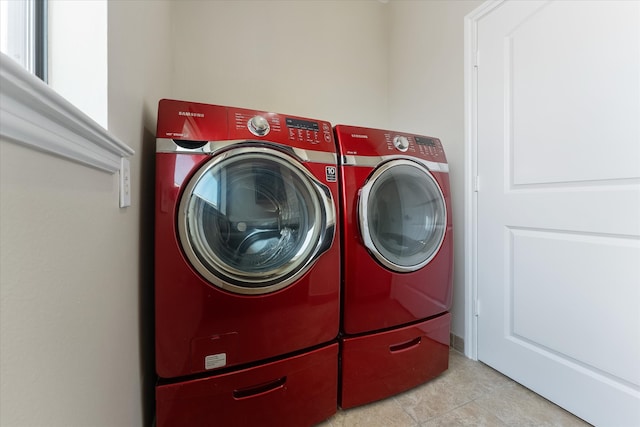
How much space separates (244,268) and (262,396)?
459 mm

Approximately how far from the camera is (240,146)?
0.94 metres

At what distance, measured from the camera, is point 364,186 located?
1.13 metres

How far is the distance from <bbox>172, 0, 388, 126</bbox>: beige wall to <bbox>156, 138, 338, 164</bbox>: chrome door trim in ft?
3.09

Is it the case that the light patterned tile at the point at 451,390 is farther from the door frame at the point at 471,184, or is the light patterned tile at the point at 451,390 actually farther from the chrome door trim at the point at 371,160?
the chrome door trim at the point at 371,160

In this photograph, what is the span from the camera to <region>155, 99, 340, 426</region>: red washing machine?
0.87 meters

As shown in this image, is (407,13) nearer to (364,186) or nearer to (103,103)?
(364,186)

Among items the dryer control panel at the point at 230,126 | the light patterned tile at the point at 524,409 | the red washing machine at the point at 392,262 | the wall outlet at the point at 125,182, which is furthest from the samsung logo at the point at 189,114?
the light patterned tile at the point at 524,409

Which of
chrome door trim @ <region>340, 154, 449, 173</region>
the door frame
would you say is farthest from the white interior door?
chrome door trim @ <region>340, 154, 449, 173</region>

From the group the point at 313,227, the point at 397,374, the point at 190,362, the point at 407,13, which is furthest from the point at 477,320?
the point at 407,13

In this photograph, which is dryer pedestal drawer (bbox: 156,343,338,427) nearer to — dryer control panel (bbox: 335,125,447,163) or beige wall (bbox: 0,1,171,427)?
beige wall (bbox: 0,1,171,427)

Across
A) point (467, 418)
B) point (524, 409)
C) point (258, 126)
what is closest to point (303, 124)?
point (258, 126)

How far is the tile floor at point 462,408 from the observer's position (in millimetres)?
1081

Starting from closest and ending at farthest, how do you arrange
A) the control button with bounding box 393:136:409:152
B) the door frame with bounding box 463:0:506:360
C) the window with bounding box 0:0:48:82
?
1. the window with bounding box 0:0:48:82
2. the control button with bounding box 393:136:409:152
3. the door frame with bounding box 463:0:506:360

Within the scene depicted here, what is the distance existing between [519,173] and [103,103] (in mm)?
1571
